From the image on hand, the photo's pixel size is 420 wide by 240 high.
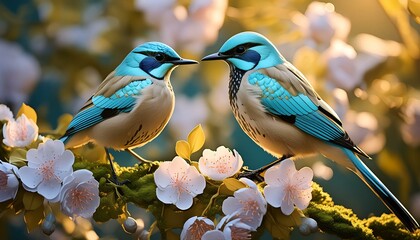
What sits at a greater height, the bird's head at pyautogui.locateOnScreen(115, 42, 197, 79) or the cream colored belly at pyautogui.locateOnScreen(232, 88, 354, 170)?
the bird's head at pyautogui.locateOnScreen(115, 42, 197, 79)

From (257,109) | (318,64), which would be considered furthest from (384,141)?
(257,109)

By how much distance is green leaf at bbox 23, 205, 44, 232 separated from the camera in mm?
600

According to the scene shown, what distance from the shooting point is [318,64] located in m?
0.85

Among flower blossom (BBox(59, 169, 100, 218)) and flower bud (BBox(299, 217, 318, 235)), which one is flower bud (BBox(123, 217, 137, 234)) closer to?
flower blossom (BBox(59, 169, 100, 218))

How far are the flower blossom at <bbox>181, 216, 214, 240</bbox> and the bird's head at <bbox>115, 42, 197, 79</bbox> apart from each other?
0.13 metres

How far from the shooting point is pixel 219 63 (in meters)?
0.94

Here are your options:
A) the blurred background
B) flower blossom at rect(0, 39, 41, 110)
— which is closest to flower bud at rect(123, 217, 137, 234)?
the blurred background

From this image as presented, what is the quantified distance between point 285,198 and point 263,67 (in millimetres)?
112

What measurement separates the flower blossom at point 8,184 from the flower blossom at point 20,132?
0.17ft

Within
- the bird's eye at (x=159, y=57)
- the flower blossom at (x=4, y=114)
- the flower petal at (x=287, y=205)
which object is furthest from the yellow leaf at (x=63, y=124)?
the flower petal at (x=287, y=205)

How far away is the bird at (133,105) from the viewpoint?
602 millimetres

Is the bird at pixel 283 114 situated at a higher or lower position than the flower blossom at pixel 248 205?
higher

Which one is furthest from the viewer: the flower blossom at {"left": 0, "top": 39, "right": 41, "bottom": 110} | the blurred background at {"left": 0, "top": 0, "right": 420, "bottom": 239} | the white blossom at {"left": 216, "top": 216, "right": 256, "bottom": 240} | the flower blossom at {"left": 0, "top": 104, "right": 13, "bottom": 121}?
the flower blossom at {"left": 0, "top": 39, "right": 41, "bottom": 110}

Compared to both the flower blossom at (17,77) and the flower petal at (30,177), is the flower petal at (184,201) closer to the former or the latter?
the flower petal at (30,177)
